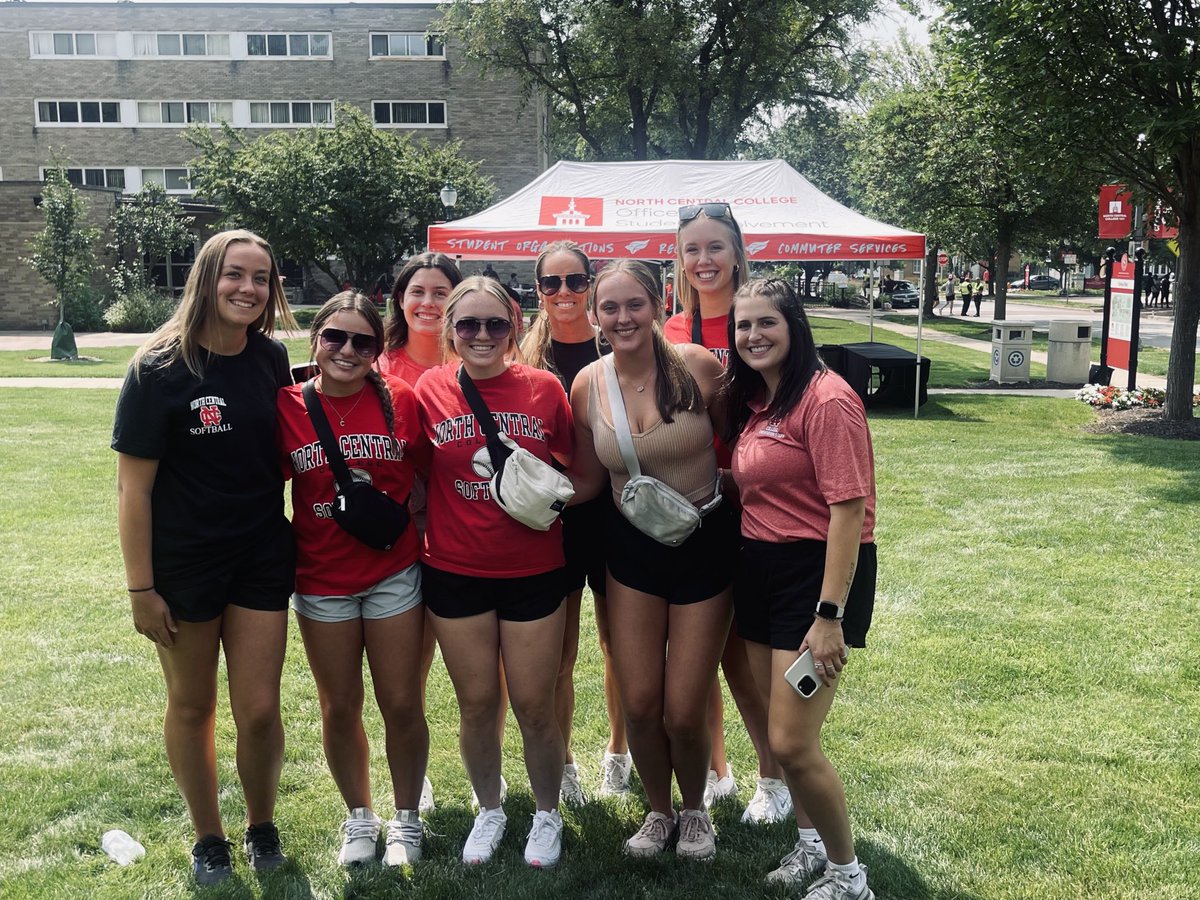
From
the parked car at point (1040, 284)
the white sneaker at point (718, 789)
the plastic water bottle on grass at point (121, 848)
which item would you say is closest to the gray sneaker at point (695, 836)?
the white sneaker at point (718, 789)

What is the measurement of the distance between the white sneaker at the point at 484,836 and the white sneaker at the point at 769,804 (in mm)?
864

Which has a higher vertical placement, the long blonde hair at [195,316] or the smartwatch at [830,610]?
the long blonde hair at [195,316]

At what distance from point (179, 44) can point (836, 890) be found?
48729mm

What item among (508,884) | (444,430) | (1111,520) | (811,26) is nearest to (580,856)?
(508,884)

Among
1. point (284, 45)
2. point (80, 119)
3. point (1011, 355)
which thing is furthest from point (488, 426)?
point (80, 119)

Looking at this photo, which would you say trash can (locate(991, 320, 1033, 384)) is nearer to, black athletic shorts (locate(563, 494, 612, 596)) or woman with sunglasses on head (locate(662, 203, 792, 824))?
woman with sunglasses on head (locate(662, 203, 792, 824))

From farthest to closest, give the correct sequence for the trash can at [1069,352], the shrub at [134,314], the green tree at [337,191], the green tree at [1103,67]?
the green tree at [337,191], the shrub at [134,314], the trash can at [1069,352], the green tree at [1103,67]

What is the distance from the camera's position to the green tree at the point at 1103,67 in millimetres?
10227

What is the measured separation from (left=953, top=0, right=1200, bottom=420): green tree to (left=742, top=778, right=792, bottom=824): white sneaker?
8.89 meters

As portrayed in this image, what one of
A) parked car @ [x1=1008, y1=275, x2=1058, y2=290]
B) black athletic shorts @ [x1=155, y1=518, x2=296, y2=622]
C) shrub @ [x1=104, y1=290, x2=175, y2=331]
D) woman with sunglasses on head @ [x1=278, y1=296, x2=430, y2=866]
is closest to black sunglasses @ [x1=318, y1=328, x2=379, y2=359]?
woman with sunglasses on head @ [x1=278, y1=296, x2=430, y2=866]

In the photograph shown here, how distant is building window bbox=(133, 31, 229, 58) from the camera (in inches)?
1718

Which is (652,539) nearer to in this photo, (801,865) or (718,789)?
(801,865)

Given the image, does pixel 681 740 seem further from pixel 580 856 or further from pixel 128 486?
pixel 128 486

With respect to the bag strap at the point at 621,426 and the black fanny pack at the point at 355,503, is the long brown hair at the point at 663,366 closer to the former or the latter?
the bag strap at the point at 621,426
